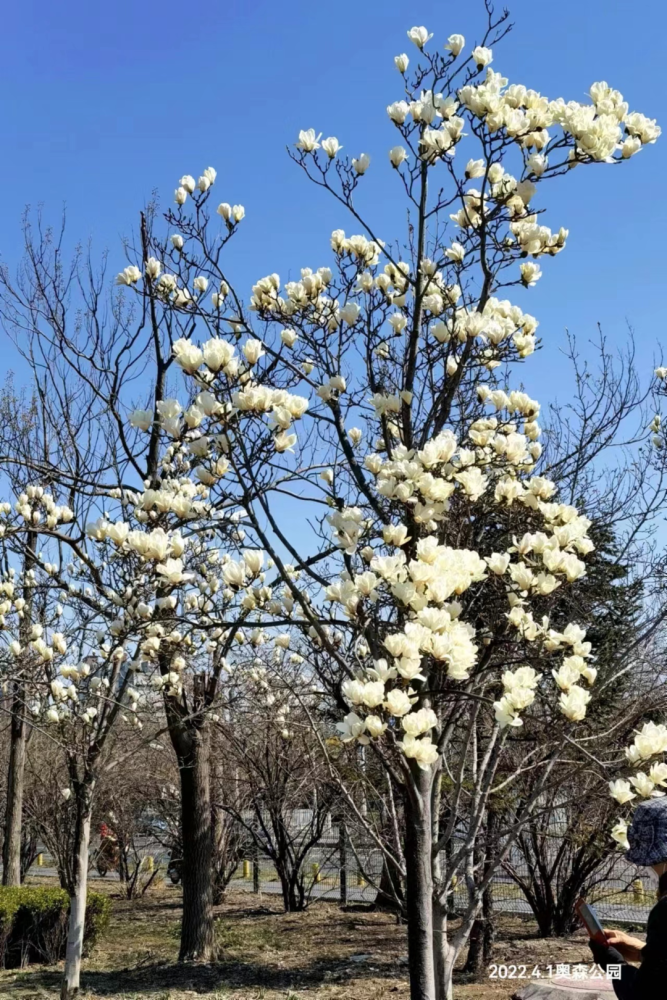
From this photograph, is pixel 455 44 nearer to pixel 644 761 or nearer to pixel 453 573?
pixel 453 573

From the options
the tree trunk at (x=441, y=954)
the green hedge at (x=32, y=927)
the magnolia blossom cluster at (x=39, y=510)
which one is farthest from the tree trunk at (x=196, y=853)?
the tree trunk at (x=441, y=954)

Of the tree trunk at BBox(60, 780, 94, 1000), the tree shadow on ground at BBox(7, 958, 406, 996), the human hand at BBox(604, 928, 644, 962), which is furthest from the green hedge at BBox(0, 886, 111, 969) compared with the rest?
the human hand at BBox(604, 928, 644, 962)

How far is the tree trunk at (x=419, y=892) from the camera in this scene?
9.40 ft

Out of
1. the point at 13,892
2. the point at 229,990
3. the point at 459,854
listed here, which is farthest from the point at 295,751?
the point at 459,854

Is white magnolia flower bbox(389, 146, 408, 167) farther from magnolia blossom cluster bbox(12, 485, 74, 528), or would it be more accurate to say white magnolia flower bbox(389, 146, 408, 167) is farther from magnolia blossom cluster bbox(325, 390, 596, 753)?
magnolia blossom cluster bbox(12, 485, 74, 528)

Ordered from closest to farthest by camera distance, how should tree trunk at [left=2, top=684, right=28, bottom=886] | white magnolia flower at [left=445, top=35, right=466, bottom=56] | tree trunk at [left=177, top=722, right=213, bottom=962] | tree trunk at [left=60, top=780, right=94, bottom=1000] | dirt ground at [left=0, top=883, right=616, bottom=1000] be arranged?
1. white magnolia flower at [left=445, top=35, right=466, bottom=56]
2. tree trunk at [left=60, top=780, right=94, bottom=1000]
3. dirt ground at [left=0, top=883, right=616, bottom=1000]
4. tree trunk at [left=177, top=722, right=213, bottom=962]
5. tree trunk at [left=2, top=684, right=28, bottom=886]

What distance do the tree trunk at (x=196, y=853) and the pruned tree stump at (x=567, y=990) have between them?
2972 millimetres

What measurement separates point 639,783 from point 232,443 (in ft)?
5.24

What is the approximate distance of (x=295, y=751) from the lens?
1055 cm

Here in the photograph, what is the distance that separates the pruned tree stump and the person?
11.9 feet

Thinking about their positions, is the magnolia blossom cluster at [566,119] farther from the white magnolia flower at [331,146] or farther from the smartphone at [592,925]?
the smartphone at [592,925]

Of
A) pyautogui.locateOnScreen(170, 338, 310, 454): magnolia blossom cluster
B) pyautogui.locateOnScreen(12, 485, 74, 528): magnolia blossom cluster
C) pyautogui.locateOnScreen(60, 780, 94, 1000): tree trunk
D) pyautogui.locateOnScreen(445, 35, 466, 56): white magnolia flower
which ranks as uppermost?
pyautogui.locateOnScreen(445, 35, 466, 56): white magnolia flower

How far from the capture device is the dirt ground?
21.3 feet

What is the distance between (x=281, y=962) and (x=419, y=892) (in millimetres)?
5394
